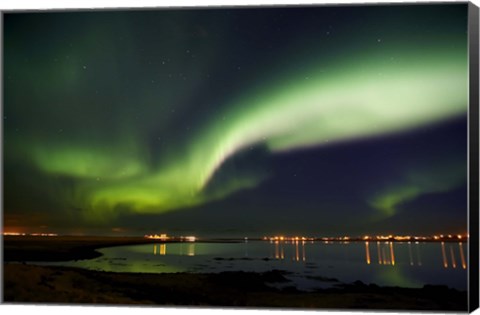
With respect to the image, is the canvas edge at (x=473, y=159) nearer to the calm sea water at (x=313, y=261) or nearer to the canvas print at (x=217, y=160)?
the calm sea water at (x=313, y=261)

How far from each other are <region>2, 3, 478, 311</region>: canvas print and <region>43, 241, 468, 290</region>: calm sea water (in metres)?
0.01

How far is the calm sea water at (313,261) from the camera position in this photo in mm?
7512

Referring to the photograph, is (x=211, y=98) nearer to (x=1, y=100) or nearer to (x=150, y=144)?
(x=150, y=144)

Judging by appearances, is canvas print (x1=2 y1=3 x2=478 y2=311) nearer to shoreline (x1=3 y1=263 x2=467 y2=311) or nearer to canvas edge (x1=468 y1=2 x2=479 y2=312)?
shoreline (x1=3 y1=263 x2=467 y2=311)

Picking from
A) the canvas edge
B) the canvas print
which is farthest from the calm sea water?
the canvas edge

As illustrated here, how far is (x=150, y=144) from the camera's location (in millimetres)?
7891

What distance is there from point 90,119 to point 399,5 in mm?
2384

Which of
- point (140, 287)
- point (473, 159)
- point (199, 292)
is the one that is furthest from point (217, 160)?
point (473, 159)

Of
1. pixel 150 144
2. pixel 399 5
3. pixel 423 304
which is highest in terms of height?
pixel 399 5

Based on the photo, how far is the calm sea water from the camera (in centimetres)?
751

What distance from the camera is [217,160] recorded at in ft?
26.1

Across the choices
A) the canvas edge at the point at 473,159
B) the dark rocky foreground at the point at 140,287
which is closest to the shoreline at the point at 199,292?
the dark rocky foreground at the point at 140,287

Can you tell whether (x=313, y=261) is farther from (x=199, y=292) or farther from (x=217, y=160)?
(x=217, y=160)

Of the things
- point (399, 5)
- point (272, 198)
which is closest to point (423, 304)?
point (272, 198)
